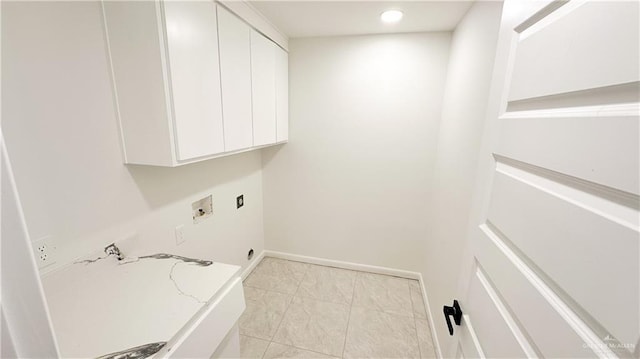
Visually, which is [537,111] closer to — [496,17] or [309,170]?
[496,17]

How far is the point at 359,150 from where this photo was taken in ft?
7.66

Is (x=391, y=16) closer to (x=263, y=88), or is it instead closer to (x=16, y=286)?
(x=263, y=88)

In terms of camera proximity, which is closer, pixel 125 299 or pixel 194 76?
pixel 125 299

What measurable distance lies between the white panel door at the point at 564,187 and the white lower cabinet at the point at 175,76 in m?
1.27

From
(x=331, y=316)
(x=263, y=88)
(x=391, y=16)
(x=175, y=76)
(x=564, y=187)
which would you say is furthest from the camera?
(x=331, y=316)

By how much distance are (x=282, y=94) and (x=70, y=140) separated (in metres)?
1.53

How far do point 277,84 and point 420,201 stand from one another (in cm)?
169

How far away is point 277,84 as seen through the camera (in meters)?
2.10

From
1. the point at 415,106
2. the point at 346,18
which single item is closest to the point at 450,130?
the point at 415,106

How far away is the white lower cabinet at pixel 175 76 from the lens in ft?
3.43

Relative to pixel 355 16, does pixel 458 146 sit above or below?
below

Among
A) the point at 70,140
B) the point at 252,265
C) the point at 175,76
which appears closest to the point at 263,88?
the point at 175,76

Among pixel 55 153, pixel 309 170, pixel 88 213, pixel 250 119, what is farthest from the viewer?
pixel 309 170

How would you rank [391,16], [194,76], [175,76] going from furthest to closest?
[391,16] < [194,76] < [175,76]
